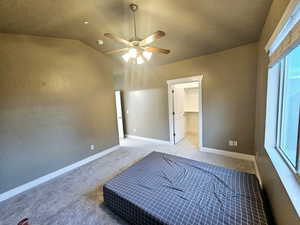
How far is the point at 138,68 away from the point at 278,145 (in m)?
4.01

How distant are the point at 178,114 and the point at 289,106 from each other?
2964 mm

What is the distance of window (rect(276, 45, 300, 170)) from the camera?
1267mm

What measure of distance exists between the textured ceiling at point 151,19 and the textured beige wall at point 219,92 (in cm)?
35

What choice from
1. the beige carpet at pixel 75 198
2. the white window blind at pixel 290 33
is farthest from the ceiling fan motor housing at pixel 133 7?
the beige carpet at pixel 75 198

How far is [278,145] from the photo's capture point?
170 cm

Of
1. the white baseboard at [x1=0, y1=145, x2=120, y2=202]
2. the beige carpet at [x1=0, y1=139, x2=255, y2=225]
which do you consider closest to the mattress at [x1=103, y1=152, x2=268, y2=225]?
the beige carpet at [x1=0, y1=139, x2=255, y2=225]

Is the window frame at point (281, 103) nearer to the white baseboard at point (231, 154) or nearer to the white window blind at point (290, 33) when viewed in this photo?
the white window blind at point (290, 33)

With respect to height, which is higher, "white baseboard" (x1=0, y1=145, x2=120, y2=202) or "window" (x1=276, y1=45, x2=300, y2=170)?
"window" (x1=276, y1=45, x2=300, y2=170)

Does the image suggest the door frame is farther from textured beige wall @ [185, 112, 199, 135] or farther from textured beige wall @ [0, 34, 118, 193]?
textured beige wall @ [0, 34, 118, 193]

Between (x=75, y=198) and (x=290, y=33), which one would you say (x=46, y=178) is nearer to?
(x=75, y=198)

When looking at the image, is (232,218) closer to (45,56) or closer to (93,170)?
(93,170)

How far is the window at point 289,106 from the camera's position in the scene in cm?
127

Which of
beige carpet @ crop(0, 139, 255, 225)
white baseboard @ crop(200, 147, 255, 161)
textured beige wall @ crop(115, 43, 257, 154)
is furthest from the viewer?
white baseboard @ crop(200, 147, 255, 161)

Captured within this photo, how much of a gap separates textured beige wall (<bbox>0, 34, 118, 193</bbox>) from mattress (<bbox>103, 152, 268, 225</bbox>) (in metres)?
1.78
